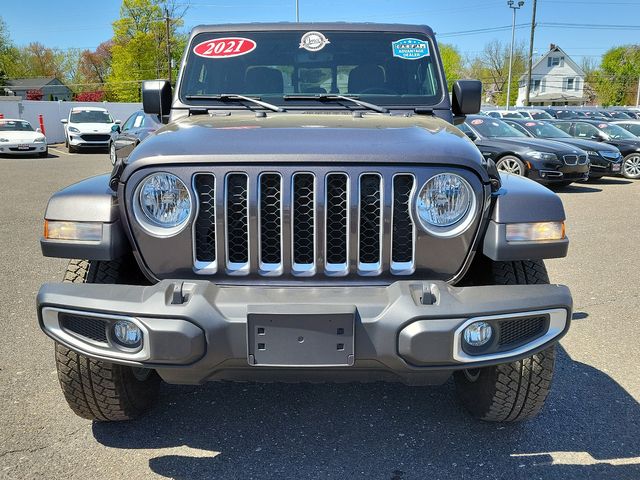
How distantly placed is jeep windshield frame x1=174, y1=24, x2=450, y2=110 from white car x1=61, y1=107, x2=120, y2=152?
63.5 feet

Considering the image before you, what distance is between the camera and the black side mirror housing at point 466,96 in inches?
154

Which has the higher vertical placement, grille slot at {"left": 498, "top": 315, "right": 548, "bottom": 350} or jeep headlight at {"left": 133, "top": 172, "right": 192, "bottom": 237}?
jeep headlight at {"left": 133, "top": 172, "right": 192, "bottom": 237}

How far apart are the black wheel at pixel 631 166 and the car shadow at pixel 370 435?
13204mm

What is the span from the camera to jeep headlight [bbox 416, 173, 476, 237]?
2367 mm

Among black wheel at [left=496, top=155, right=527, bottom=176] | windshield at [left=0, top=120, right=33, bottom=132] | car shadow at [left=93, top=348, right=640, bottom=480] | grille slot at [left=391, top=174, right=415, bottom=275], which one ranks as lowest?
car shadow at [left=93, top=348, right=640, bottom=480]

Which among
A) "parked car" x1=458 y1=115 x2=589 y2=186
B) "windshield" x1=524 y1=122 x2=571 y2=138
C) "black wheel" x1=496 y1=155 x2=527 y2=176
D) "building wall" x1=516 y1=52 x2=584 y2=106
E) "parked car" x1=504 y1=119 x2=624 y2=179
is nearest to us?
"parked car" x1=458 y1=115 x2=589 y2=186

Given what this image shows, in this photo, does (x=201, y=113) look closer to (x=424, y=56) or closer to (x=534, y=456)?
(x=424, y=56)

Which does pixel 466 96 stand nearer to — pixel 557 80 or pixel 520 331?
pixel 520 331

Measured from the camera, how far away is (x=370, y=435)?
292 centimetres

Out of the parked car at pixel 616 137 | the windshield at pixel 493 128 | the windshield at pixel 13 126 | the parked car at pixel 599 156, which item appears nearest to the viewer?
the windshield at pixel 493 128

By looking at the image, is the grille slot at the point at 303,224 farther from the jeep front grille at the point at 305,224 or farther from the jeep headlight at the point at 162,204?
the jeep headlight at the point at 162,204

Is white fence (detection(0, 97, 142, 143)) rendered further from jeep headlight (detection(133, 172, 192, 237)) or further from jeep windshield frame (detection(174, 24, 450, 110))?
jeep headlight (detection(133, 172, 192, 237))

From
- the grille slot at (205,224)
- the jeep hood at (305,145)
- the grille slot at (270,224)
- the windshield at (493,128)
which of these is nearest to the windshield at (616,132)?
the windshield at (493,128)

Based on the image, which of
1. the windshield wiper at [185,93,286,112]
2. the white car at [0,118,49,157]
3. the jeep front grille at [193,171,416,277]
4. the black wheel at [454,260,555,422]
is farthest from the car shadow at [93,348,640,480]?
the white car at [0,118,49,157]
